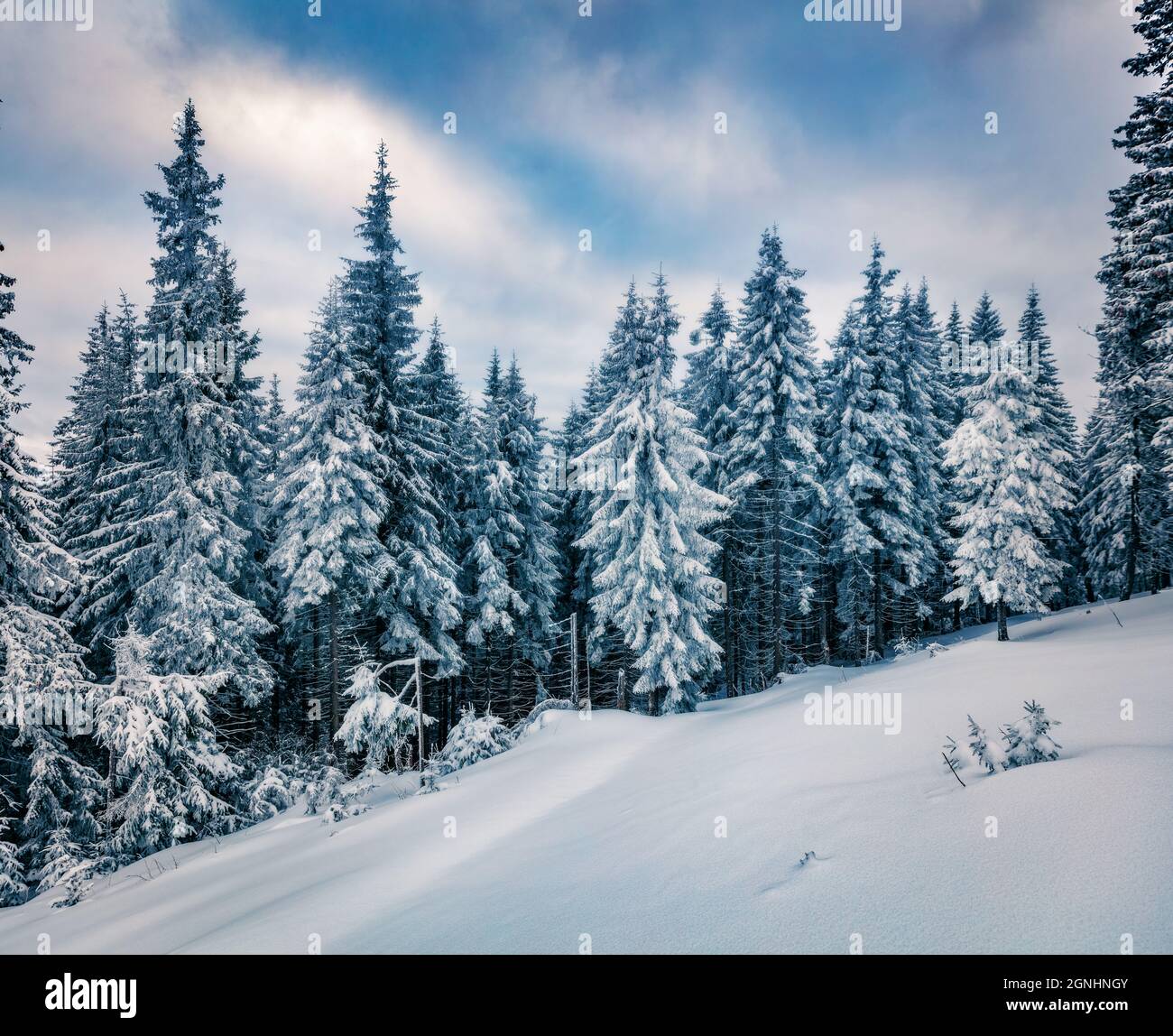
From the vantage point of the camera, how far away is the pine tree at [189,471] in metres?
17.3

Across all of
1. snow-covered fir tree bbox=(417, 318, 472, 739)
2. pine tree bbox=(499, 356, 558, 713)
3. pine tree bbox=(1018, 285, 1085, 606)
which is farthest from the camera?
pine tree bbox=(1018, 285, 1085, 606)

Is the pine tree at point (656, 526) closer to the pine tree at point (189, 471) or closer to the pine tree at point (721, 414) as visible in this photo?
the pine tree at point (721, 414)

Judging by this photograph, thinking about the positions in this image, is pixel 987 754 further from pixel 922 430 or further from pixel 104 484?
pixel 104 484

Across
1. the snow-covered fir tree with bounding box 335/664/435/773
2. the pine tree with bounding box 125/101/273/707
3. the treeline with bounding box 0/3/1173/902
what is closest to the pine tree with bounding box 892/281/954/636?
the treeline with bounding box 0/3/1173/902

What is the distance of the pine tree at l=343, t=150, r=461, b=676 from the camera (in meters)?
20.2

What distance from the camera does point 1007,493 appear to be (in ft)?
59.1

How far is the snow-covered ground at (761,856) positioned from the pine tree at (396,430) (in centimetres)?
964

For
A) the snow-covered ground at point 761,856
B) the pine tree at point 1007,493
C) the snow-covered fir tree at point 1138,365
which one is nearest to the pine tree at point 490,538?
the snow-covered ground at point 761,856

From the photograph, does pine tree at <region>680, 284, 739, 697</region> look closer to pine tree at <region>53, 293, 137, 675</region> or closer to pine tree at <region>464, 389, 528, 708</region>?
pine tree at <region>464, 389, 528, 708</region>

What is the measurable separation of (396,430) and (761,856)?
1971 centimetres

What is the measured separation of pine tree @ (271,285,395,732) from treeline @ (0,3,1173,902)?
0.12 metres

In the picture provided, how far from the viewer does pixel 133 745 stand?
1429cm

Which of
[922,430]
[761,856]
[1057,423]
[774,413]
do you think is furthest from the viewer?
[1057,423]

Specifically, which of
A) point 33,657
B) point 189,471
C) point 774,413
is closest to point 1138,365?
point 774,413
